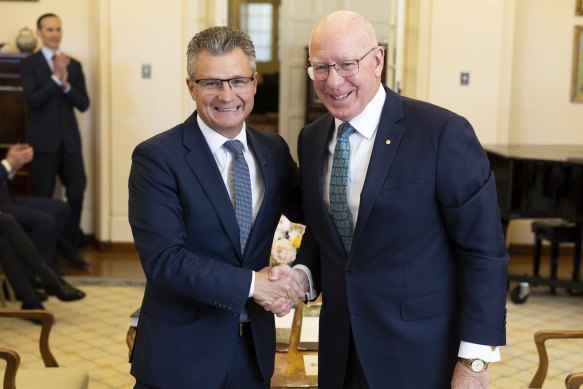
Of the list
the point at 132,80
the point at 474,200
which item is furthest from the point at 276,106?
the point at 474,200

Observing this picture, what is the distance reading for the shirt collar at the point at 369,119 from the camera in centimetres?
257

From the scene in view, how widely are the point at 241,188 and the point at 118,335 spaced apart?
370cm

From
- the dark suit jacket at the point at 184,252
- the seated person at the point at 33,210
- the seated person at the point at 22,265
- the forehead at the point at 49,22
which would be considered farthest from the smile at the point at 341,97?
the forehead at the point at 49,22

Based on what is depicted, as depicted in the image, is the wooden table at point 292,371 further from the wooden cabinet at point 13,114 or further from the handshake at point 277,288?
the wooden cabinet at point 13,114

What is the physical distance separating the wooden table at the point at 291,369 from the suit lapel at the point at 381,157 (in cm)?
118

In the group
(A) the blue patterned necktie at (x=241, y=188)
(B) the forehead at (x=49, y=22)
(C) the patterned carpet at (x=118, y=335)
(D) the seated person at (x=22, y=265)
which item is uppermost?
(B) the forehead at (x=49, y=22)

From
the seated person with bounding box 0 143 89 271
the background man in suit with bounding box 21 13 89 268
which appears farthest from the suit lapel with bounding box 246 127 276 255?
the background man in suit with bounding box 21 13 89 268

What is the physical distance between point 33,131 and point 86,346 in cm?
270

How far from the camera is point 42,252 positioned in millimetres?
6934

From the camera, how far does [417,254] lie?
8.21 feet

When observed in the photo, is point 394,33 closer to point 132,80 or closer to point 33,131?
point 132,80

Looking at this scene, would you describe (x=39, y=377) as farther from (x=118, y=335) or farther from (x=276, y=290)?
(x=118, y=335)

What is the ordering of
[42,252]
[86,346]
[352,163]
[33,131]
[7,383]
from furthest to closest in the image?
[33,131]
[42,252]
[86,346]
[7,383]
[352,163]

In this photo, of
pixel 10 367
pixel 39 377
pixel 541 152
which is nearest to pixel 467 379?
pixel 10 367
